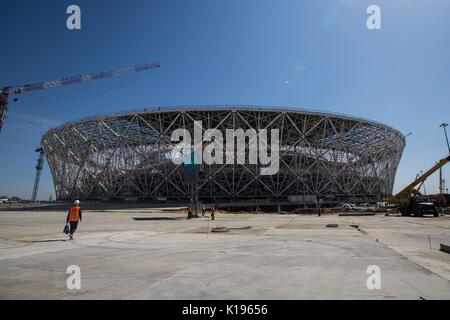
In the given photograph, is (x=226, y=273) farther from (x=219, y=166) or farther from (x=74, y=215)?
(x=219, y=166)

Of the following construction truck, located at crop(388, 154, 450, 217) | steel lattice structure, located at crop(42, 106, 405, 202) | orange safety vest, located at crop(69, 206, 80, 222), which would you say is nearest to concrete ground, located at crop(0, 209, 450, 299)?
orange safety vest, located at crop(69, 206, 80, 222)

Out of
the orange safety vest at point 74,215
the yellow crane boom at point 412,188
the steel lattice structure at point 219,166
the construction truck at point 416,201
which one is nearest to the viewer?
the orange safety vest at point 74,215

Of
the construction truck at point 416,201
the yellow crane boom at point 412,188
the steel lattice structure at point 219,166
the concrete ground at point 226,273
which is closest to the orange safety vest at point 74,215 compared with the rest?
the concrete ground at point 226,273

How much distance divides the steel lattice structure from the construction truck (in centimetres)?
2273

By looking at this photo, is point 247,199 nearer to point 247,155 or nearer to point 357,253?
point 247,155

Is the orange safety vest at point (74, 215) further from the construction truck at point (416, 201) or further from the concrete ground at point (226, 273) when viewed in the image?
the construction truck at point (416, 201)

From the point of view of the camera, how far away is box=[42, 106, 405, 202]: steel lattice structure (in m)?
58.2

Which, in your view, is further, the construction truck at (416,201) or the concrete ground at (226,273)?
the construction truck at (416,201)

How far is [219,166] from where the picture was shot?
193 ft

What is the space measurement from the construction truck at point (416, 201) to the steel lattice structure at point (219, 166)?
74.6 ft

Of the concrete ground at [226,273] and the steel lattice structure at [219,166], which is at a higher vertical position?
the steel lattice structure at [219,166]

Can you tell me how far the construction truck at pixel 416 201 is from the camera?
98.4ft

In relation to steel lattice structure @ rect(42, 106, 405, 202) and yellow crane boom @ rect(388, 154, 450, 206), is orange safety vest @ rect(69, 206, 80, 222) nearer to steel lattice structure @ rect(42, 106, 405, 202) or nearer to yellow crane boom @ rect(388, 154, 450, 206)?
yellow crane boom @ rect(388, 154, 450, 206)

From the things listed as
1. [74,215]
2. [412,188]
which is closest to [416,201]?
[412,188]
